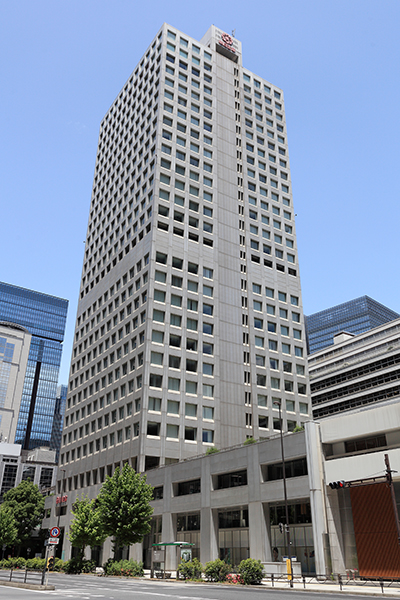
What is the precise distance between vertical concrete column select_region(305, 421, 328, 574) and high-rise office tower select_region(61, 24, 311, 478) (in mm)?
24723

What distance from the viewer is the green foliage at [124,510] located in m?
49.1

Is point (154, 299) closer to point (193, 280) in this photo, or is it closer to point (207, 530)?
point (193, 280)

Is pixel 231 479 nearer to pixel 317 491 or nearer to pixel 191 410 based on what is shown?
pixel 317 491

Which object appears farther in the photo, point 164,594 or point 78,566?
point 78,566

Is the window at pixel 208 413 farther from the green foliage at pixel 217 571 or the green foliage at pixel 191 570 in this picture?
the green foliage at pixel 217 571

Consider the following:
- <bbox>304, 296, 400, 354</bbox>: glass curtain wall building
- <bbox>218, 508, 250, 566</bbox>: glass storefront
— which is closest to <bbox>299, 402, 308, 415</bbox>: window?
<bbox>218, 508, 250, 566</bbox>: glass storefront

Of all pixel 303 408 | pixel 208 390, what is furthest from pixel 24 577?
pixel 303 408

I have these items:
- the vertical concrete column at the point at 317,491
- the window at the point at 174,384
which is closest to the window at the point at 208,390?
the window at the point at 174,384

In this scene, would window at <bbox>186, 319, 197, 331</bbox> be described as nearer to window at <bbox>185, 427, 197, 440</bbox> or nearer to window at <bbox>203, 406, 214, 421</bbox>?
window at <bbox>203, 406, 214, 421</bbox>

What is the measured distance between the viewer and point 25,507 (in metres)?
93.0

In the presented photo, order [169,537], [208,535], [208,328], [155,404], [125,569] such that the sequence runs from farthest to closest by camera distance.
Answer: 1. [208,328]
2. [155,404]
3. [169,537]
4. [208,535]
5. [125,569]

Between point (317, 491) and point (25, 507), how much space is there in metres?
69.7

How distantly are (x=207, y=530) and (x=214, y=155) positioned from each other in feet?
201

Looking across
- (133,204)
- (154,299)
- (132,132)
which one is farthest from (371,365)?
(132,132)
